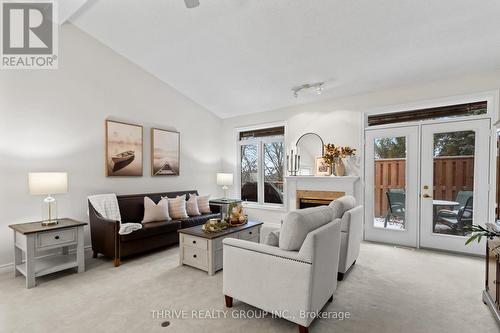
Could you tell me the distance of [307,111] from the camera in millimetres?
5266

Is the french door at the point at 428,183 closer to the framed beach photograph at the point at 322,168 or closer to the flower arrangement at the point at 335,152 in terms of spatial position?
the flower arrangement at the point at 335,152

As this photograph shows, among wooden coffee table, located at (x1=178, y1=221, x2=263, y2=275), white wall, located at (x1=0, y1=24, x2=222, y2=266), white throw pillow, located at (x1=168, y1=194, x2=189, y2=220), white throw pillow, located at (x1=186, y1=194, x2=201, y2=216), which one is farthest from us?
white throw pillow, located at (x1=186, y1=194, x2=201, y2=216)

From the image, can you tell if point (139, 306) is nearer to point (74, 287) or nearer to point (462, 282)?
point (74, 287)

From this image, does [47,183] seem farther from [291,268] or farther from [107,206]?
[291,268]

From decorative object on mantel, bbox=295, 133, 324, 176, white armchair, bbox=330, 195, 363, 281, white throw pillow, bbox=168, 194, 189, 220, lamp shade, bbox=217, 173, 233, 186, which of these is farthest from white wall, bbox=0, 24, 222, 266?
white armchair, bbox=330, 195, 363, 281

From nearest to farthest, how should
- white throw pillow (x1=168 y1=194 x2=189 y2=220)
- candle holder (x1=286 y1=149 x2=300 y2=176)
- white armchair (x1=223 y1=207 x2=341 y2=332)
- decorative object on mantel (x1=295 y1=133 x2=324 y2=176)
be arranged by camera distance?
1. white armchair (x1=223 y1=207 x2=341 y2=332)
2. white throw pillow (x1=168 y1=194 x2=189 y2=220)
3. decorative object on mantel (x1=295 y1=133 x2=324 y2=176)
4. candle holder (x1=286 y1=149 x2=300 y2=176)

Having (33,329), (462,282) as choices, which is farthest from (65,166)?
(462,282)

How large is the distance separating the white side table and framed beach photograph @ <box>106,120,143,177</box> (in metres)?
1.21

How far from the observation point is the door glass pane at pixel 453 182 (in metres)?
3.79

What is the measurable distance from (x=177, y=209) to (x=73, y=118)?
2107 millimetres

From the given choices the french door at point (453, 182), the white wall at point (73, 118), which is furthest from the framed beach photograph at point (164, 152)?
the french door at point (453, 182)

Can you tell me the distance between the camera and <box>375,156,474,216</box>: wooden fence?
381 centimetres

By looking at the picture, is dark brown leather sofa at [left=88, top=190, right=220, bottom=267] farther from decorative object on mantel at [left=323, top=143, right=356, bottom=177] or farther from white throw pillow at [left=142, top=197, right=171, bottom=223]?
decorative object on mantel at [left=323, top=143, right=356, bottom=177]

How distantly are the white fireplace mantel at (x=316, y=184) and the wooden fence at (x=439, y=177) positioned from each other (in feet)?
1.45
